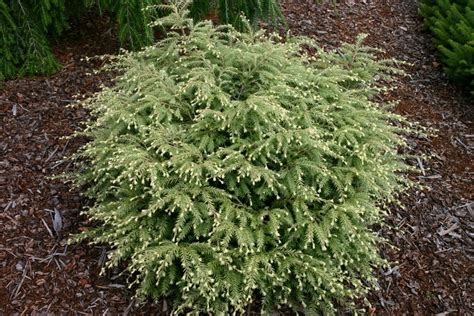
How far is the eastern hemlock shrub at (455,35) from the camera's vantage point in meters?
4.50

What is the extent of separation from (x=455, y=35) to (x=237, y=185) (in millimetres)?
3082

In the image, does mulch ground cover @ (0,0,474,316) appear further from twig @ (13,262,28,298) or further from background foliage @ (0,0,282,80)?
background foliage @ (0,0,282,80)

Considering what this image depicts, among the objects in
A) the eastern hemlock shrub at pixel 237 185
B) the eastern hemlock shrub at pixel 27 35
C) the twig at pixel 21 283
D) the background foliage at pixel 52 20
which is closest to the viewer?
the eastern hemlock shrub at pixel 237 185

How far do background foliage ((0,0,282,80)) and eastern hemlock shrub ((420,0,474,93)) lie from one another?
5.79ft

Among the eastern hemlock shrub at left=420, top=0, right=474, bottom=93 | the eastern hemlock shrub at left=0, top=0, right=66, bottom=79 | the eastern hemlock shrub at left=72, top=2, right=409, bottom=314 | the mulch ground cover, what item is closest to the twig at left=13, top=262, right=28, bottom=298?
the mulch ground cover

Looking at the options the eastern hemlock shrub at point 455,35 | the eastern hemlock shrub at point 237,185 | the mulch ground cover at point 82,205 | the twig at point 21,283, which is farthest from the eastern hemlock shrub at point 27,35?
the eastern hemlock shrub at point 455,35

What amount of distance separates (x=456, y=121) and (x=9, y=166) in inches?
140

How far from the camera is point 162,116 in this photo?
279cm

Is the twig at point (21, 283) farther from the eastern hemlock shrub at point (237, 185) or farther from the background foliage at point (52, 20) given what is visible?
→ the background foliage at point (52, 20)

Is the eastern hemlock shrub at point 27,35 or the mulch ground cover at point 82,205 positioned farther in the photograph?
the eastern hemlock shrub at point 27,35

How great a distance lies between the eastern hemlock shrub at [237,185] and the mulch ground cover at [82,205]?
0.72 ft

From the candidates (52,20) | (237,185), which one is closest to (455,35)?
(237,185)

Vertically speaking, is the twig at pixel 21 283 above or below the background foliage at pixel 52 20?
below

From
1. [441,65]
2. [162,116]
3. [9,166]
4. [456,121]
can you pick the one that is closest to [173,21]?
[162,116]
